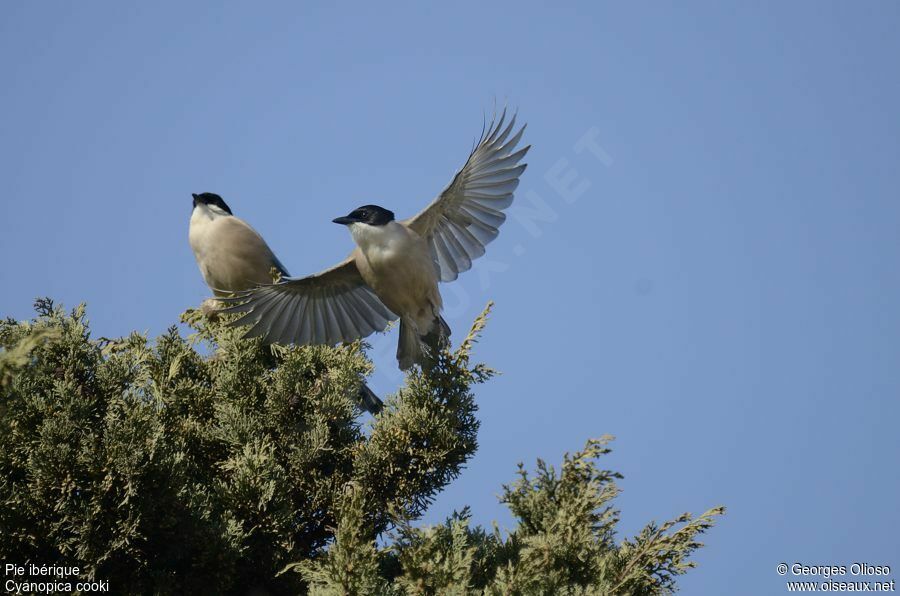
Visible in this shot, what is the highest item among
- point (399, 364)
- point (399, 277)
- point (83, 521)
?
point (399, 277)

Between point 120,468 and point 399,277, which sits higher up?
point 399,277

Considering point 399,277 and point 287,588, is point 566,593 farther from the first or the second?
point 399,277

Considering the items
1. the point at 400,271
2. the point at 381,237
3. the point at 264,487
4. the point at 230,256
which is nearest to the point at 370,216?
the point at 381,237

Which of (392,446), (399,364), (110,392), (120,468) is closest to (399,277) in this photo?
(399,364)

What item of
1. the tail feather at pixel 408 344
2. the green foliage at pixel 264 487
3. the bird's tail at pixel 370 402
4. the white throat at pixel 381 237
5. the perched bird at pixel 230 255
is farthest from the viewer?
the perched bird at pixel 230 255

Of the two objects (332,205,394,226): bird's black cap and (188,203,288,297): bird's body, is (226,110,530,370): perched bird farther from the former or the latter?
(188,203,288,297): bird's body

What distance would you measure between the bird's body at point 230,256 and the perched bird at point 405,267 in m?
0.92

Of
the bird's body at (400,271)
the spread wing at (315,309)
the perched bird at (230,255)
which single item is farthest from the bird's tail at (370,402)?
the perched bird at (230,255)

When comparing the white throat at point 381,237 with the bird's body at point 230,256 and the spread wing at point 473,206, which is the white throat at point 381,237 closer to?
the spread wing at point 473,206

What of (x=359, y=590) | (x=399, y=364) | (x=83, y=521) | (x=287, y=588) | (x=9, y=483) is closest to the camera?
(x=359, y=590)

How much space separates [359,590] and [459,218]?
3.38 m

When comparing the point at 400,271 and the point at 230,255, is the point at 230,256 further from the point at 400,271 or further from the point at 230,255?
the point at 400,271

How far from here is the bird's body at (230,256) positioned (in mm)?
7617

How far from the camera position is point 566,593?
414cm
